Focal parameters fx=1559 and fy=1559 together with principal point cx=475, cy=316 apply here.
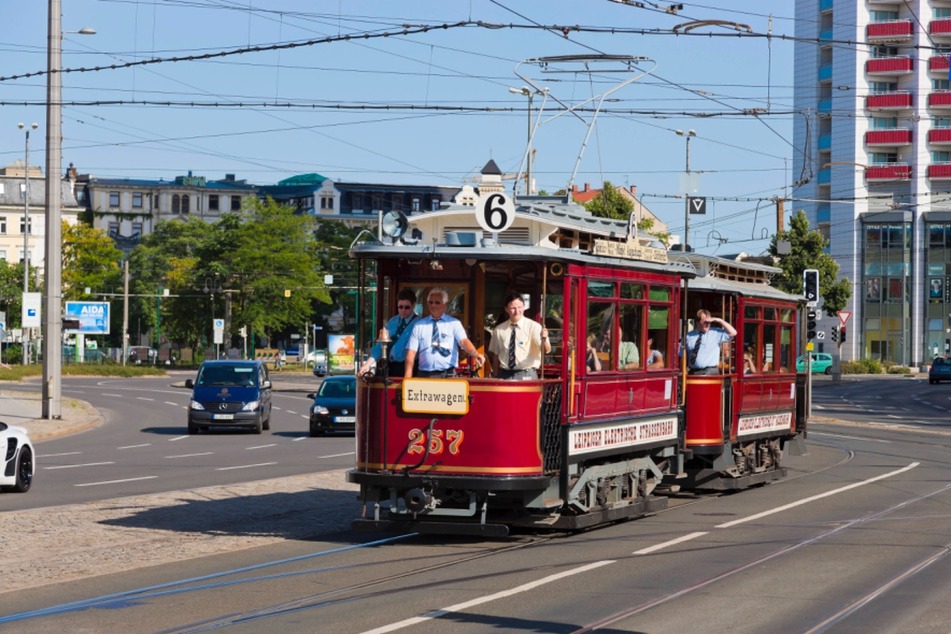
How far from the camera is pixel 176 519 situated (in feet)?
54.5

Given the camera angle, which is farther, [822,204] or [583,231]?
[822,204]

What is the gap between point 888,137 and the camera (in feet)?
320

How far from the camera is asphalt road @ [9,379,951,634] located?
983cm

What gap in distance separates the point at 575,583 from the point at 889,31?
296 ft

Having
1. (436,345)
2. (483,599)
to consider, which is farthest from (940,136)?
(483,599)

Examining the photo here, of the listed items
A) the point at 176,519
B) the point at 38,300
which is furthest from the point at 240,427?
the point at 176,519

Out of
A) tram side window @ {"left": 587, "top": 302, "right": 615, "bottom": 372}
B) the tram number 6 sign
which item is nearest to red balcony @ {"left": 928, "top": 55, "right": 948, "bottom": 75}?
tram side window @ {"left": 587, "top": 302, "right": 615, "bottom": 372}

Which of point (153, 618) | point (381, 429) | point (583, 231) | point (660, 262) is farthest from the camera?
point (660, 262)

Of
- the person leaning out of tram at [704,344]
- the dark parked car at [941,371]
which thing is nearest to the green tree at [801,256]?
the dark parked car at [941,371]

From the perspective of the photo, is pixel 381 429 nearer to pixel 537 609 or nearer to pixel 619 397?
pixel 619 397

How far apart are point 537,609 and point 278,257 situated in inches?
3711

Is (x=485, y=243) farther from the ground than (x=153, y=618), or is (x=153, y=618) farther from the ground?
(x=485, y=243)

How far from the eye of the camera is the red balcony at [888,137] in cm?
9688

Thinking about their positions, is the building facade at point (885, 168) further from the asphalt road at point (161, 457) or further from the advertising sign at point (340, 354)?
the asphalt road at point (161, 457)
